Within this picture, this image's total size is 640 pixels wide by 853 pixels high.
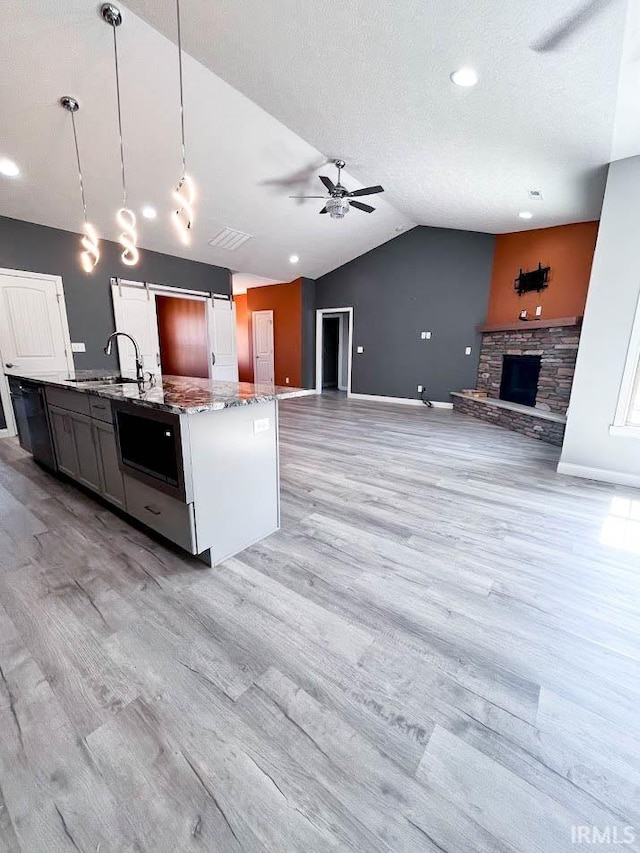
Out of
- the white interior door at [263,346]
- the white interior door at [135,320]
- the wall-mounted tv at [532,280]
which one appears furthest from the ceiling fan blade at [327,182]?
the white interior door at [263,346]

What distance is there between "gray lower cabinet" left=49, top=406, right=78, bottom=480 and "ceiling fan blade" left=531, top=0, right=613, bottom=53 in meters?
4.01

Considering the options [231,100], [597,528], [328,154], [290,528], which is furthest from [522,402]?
[231,100]

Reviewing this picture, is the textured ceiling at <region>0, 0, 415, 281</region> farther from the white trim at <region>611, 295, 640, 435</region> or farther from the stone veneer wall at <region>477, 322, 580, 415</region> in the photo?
the white trim at <region>611, 295, 640, 435</region>

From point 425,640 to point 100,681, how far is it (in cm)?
130

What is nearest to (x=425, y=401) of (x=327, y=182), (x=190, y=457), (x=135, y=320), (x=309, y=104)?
(x=327, y=182)

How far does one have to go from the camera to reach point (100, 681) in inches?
51.6

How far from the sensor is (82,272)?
5.05 m

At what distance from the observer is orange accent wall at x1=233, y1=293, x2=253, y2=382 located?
9.90 m

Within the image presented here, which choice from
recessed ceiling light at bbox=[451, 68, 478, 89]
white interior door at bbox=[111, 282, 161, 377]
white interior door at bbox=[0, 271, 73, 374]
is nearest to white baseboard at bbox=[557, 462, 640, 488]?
recessed ceiling light at bbox=[451, 68, 478, 89]

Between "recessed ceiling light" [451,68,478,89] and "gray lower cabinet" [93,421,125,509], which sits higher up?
"recessed ceiling light" [451,68,478,89]

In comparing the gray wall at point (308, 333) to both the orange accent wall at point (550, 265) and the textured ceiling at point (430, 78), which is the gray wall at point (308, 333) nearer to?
the orange accent wall at point (550, 265)

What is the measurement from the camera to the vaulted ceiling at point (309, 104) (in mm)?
2197

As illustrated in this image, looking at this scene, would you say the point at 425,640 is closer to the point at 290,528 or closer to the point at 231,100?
the point at 290,528

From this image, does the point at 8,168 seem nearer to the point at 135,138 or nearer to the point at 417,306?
the point at 135,138
